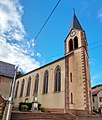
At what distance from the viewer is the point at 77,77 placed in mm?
20703

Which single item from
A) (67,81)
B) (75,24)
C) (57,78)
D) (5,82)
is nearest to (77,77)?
(67,81)

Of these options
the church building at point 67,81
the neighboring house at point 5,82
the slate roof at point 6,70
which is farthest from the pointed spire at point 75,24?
the neighboring house at point 5,82

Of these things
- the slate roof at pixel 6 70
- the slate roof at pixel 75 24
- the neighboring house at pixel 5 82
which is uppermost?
the slate roof at pixel 75 24

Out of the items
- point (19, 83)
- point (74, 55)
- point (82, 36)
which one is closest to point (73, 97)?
point (74, 55)

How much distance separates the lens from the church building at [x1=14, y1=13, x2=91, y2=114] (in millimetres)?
18672

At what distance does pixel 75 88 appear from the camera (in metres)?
20.2

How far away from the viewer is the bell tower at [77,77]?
18.4 metres

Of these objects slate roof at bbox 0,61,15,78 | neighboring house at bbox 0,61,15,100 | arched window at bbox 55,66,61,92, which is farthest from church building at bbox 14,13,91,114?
neighboring house at bbox 0,61,15,100

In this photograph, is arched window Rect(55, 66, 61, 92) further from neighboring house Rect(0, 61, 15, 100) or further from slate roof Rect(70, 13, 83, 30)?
slate roof Rect(70, 13, 83, 30)

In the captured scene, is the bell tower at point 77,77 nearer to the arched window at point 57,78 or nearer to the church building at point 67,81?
the church building at point 67,81

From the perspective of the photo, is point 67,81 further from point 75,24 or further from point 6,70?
point 75,24

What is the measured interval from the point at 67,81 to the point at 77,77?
222 cm

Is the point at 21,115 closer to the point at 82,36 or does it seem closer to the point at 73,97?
the point at 73,97

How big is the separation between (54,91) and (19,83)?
14.7 meters
